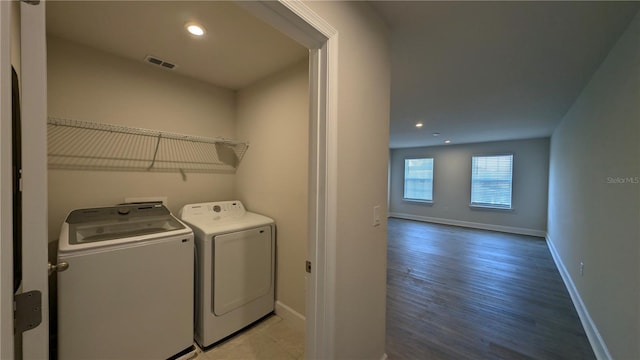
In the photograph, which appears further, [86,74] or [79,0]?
[86,74]

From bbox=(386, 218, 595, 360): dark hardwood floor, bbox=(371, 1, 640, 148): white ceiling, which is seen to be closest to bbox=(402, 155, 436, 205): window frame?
bbox=(386, 218, 595, 360): dark hardwood floor

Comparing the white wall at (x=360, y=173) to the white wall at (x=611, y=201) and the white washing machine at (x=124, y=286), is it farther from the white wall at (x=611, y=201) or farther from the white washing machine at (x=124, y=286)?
the white wall at (x=611, y=201)

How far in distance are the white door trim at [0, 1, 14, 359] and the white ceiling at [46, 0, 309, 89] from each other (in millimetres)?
1223

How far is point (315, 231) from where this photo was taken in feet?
3.94

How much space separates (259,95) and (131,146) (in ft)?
4.11

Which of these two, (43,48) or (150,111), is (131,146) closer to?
(150,111)

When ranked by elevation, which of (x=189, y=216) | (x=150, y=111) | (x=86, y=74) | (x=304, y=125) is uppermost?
(x=86, y=74)

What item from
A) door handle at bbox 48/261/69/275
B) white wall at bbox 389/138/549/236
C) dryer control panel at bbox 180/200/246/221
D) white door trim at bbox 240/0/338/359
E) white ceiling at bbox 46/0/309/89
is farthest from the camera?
white wall at bbox 389/138/549/236

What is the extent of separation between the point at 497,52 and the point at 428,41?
61 centimetres

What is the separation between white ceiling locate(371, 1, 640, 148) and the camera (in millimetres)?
1433

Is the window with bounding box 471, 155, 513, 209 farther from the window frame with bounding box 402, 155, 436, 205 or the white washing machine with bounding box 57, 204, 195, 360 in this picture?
the white washing machine with bounding box 57, 204, 195, 360

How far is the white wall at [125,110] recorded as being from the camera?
1.83 metres

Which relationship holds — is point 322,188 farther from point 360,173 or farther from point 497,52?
point 497,52

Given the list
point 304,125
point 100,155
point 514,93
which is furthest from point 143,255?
point 514,93
